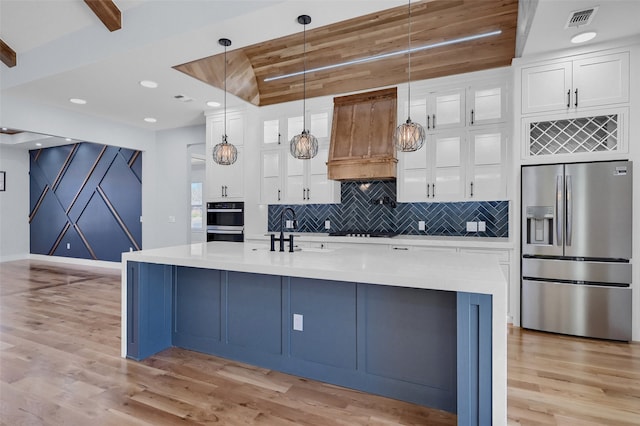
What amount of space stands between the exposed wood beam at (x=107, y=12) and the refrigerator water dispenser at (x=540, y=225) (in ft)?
14.8

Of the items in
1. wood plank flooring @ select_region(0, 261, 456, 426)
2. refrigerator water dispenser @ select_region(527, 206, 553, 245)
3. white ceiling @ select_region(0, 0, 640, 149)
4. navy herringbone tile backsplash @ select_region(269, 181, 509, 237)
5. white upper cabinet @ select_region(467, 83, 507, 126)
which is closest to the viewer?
wood plank flooring @ select_region(0, 261, 456, 426)

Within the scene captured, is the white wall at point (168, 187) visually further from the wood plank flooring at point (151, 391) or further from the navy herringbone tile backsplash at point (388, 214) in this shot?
the wood plank flooring at point (151, 391)

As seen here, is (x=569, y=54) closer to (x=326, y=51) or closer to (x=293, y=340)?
(x=326, y=51)

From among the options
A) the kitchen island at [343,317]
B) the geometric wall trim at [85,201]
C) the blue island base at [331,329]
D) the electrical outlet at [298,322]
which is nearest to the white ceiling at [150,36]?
the kitchen island at [343,317]

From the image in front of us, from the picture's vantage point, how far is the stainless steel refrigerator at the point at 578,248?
3.31 meters

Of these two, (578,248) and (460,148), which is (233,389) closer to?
(578,248)

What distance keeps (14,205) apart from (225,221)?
692cm

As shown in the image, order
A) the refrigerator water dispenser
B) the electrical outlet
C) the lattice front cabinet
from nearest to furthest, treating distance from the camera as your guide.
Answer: the electrical outlet
the lattice front cabinet
the refrigerator water dispenser

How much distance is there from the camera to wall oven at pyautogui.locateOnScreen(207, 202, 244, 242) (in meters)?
5.37

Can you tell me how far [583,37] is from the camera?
3.26 m

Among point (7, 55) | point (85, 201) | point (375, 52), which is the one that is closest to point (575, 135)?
point (375, 52)

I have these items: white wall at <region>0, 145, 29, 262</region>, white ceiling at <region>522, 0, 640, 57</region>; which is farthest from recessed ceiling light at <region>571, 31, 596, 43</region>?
white wall at <region>0, 145, 29, 262</region>

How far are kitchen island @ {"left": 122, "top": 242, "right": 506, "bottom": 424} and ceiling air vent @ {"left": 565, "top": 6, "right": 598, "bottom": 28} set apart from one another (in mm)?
2125

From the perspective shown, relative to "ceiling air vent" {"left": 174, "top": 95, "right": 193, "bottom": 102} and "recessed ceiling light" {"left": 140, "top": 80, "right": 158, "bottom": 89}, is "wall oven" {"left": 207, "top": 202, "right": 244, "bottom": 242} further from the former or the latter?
"recessed ceiling light" {"left": 140, "top": 80, "right": 158, "bottom": 89}
